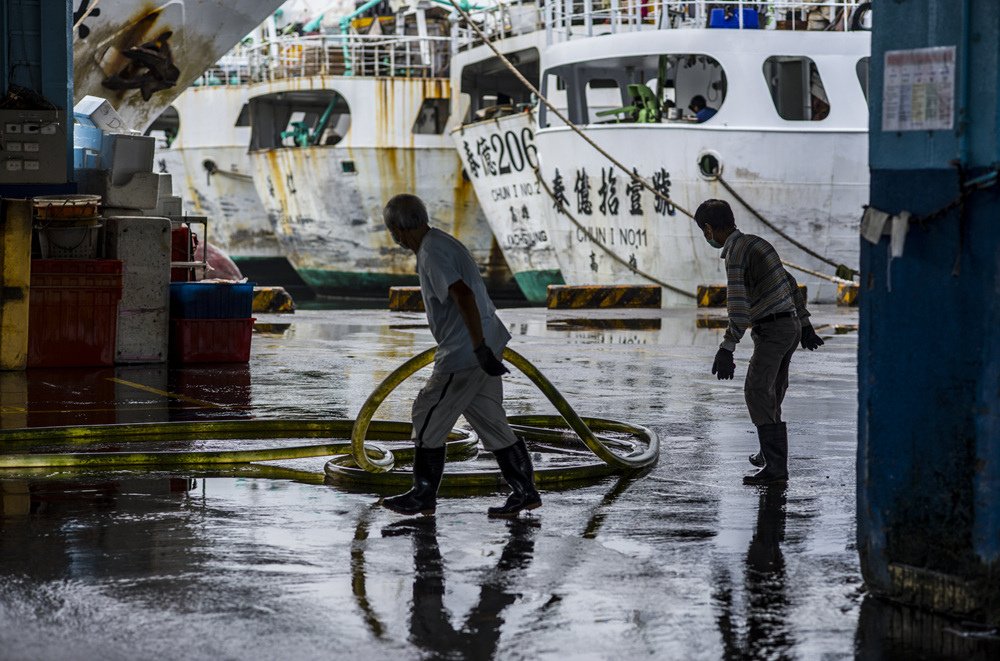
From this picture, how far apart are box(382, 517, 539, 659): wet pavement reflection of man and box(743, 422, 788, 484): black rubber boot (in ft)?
5.68

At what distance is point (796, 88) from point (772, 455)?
22.5 meters

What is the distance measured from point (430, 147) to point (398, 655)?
36.5 m

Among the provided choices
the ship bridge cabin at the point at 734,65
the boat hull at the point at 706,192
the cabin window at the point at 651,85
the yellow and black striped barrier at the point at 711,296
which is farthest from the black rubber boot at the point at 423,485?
the cabin window at the point at 651,85

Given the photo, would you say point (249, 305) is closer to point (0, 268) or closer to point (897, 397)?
point (0, 268)

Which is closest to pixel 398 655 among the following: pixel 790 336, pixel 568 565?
pixel 568 565

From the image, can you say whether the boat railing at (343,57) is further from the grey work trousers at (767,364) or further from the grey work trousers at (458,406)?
the grey work trousers at (458,406)

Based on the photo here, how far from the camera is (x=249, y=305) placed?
15.3 m

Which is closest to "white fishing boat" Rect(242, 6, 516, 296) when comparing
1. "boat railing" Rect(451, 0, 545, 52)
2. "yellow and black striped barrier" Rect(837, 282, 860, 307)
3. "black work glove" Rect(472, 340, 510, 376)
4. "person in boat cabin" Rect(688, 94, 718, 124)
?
"boat railing" Rect(451, 0, 545, 52)

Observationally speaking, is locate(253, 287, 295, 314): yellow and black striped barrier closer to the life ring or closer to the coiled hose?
the coiled hose

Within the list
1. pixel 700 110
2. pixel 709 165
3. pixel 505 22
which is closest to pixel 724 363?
pixel 709 165

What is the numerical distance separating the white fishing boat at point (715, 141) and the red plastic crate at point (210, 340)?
14.1m

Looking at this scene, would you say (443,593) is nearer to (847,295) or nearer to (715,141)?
(847,295)

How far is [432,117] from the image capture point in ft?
136

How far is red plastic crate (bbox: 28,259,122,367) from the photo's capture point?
1409 cm
